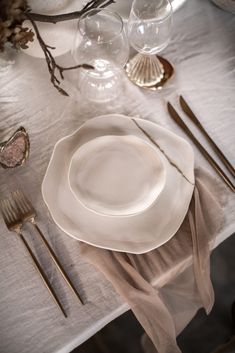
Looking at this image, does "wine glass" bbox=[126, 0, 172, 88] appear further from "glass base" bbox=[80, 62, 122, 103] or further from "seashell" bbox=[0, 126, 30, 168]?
"seashell" bbox=[0, 126, 30, 168]

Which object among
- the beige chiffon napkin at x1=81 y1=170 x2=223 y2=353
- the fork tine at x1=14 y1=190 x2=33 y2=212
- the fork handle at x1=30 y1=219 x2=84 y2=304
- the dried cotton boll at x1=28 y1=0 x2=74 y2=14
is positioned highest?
the dried cotton boll at x1=28 y1=0 x2=74 y2=14

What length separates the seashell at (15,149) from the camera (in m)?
0.61

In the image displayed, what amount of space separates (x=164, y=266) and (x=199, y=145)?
0.71ft

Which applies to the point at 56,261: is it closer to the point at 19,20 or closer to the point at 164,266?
the point at 164,266

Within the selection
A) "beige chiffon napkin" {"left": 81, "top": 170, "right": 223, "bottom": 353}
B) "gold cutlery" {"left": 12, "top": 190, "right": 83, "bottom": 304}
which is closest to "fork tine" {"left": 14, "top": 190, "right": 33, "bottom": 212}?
"gold cutlery" {"left": 12, "top": 190, "right": 83, "bottom": 304}

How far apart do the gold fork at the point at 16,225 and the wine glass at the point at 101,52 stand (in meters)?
0.24

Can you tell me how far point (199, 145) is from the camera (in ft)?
2.20

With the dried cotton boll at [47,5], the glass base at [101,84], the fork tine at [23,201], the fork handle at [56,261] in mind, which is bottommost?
the fork handle at [56,261]

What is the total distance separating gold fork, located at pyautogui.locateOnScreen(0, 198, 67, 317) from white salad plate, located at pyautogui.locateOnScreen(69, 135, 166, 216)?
→ 0.09 meters

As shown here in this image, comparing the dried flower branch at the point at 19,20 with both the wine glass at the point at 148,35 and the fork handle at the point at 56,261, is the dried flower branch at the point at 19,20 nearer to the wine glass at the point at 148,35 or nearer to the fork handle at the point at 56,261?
the wine glass at the point at 148,35

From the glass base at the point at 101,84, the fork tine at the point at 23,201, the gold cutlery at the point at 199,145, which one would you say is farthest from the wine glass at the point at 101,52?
the fork tine at the point at 23,201

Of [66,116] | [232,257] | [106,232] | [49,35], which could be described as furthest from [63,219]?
[232,257]

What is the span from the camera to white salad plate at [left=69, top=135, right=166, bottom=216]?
1.93 feet

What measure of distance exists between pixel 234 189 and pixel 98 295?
0.89ft
